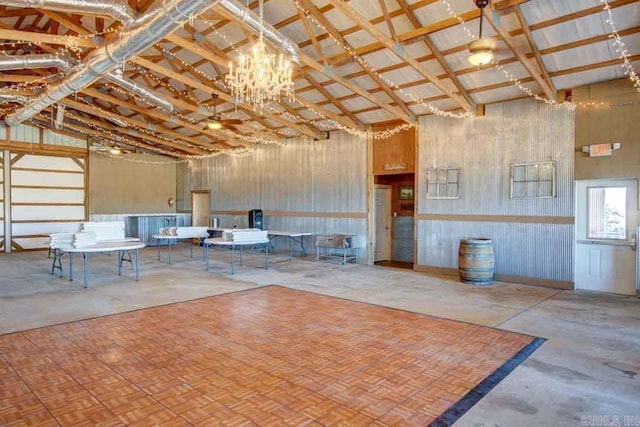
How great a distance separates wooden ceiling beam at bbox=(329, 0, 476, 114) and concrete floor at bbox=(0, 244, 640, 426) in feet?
11.7

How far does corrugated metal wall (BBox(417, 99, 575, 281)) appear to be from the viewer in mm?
7176

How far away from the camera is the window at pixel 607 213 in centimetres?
673

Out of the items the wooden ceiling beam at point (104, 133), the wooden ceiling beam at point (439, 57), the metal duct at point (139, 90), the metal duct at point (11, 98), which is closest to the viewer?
the wooden ceiling beam at point (439, 57)

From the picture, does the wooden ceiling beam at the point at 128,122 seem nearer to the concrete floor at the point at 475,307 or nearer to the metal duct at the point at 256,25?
the concrete floor at the point at 475,307

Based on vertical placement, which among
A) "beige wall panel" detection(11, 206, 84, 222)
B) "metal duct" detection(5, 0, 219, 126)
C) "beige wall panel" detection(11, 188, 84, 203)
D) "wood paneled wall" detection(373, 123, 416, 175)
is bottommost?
"beige wall panel" detection(11, 206, 84, 222)

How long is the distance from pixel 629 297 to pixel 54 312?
8846 mm

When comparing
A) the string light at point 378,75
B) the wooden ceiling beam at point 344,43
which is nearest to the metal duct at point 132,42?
the string light at point 378,75

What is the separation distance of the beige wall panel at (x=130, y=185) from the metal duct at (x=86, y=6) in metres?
10.1

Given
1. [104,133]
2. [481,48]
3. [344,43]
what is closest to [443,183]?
[344,43]

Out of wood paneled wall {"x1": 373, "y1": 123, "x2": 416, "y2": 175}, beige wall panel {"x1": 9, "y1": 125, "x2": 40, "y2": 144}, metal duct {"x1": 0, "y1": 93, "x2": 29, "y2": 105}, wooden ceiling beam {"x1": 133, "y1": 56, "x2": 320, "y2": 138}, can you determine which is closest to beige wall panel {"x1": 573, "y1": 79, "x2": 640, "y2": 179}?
wood paneled wall {"x1": 373, "y1": 123, "x2": 416, "y2": 175}

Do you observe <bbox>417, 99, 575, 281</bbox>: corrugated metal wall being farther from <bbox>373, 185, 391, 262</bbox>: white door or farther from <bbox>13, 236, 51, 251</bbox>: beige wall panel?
<bbox>13, 236, 51, 251</bbox>: beige wall panel

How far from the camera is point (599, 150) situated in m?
6.70

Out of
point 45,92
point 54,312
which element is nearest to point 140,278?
point 54,312

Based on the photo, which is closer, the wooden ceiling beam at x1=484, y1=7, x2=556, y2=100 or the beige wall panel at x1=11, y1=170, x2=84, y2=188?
the wooden ceiling beam at x1=484, y1=7, x2=556, y2=100
